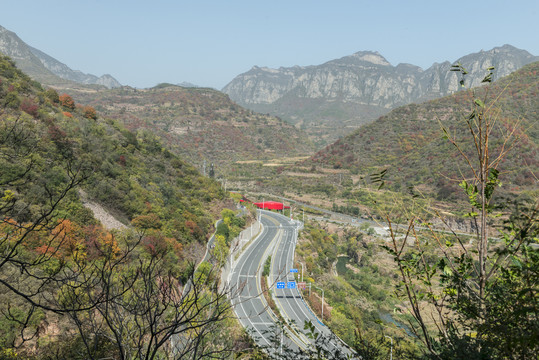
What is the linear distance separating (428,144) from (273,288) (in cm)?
7813

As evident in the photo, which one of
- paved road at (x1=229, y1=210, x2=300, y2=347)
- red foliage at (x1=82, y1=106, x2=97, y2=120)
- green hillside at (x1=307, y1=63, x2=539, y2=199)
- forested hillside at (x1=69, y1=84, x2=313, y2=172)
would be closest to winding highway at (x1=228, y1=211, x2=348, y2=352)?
paved road at (x1=229, y1=210, x2=300, y2=347)

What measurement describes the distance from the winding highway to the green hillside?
28.0 metres

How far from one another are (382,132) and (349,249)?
211 ft

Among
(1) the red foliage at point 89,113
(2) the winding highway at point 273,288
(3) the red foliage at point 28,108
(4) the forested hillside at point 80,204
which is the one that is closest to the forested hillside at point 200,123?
(2) the winding highway at point 273,288

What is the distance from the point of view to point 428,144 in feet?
309

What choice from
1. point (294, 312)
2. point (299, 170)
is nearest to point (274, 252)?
point (294, 312)

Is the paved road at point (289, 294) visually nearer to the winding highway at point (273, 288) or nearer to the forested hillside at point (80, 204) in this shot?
the winding highway at point (273, 288)

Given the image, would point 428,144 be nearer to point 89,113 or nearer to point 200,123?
point 89,113

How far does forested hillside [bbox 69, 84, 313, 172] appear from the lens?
13149 centimetres

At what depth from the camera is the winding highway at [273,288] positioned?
2538 cm

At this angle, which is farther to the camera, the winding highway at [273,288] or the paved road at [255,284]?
the paved road at [255,284]

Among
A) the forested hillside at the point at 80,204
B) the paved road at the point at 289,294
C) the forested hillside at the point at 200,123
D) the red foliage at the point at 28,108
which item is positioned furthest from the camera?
the forested hillside at the point at 200,123

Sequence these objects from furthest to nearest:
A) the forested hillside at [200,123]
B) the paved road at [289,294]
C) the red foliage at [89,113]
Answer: the forested hillside at [200,123] → the red foliage at [89,113] → the paved road at [289,294]

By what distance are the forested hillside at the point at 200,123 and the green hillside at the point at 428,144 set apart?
45544 mm
